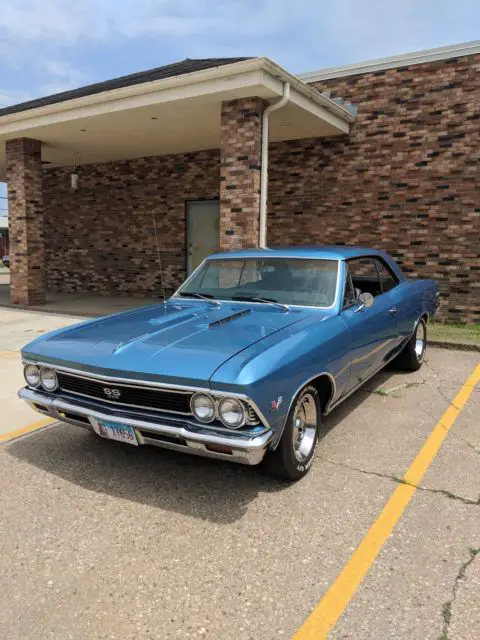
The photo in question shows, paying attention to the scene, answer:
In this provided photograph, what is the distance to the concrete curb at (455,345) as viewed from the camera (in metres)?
7.16

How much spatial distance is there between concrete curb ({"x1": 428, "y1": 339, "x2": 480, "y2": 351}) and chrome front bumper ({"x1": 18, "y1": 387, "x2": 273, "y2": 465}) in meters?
5.38

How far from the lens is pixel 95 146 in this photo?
38.1 ft

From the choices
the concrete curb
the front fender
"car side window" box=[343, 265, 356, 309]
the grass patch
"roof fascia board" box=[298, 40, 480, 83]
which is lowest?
the concrete curb

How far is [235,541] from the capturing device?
2.63 metres

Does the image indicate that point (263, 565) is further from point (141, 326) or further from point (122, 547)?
point (141, 326)

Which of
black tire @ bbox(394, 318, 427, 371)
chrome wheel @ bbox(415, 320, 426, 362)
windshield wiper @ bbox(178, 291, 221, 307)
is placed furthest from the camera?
chrome wheel @ bbox(415, 320, 426, 362)

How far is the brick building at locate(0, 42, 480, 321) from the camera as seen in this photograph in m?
7.92

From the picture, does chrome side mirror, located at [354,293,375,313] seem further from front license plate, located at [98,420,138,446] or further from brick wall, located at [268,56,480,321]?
brick wall, located at [268,56,480,321]

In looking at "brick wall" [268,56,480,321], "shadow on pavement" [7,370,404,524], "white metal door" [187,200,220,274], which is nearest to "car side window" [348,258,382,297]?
"shadow on pavement" [7,370,404,524]

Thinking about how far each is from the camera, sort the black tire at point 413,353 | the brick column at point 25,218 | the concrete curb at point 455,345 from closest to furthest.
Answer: the black tire at point 413,353 → the concrete curb at point 455,345 → the brick column at point 25,218

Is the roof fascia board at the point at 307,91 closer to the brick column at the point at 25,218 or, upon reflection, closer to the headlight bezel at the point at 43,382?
the headlight bezel at the point at 43,382

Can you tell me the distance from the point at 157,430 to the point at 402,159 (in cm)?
800

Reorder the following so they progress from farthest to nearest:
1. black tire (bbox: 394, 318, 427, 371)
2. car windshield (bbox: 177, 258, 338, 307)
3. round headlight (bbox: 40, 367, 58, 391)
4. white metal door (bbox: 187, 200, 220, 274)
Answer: white metal door (bbox: 187, 200, 220, 274) → black tire (bbox: 394, 318, 427, 371) → car windshield (bbox: 177, 258, 338, 307) → round headlight (bbox: 40, 367, 58, 391)

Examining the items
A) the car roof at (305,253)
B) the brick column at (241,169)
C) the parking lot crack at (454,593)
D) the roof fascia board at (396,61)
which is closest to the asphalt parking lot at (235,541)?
the parking lot crack at (454,593)
